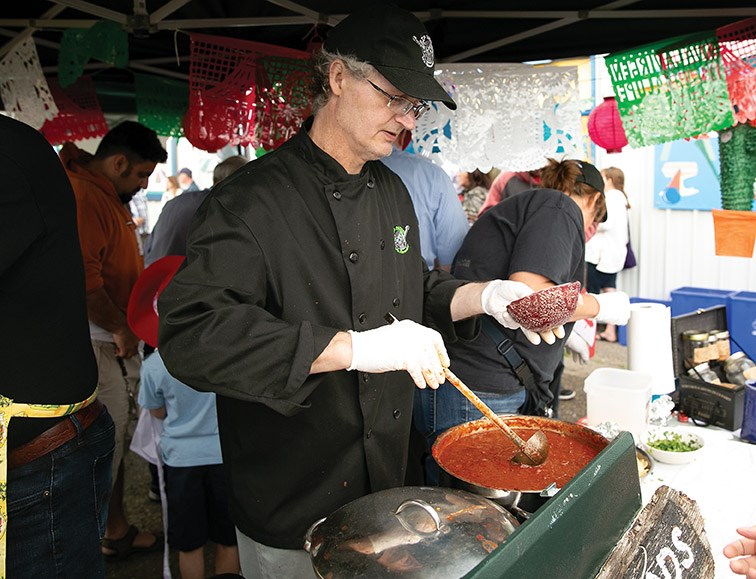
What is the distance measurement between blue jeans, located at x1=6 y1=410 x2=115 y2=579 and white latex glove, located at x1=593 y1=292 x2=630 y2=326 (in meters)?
1.67

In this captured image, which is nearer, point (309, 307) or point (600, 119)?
point (309, 307)

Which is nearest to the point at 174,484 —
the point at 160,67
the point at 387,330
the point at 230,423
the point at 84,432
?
the point at 84,432

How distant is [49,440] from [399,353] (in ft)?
3.01

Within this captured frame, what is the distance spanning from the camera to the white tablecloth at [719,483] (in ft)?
5.67

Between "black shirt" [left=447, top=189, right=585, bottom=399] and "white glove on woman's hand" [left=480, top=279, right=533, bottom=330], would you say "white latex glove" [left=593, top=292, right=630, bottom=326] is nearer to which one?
"black shirt" [left=447, top=189, right=585, bottom=399]

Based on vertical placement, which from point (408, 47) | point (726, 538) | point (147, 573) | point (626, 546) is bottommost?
point (147, 573)

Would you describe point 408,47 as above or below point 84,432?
above

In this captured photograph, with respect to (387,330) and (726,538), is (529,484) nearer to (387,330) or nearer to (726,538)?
(387,330)

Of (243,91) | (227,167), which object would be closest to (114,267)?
(227,167)

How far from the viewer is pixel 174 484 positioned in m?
2.57

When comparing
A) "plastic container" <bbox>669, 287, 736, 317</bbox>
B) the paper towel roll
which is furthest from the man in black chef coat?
"plastic container" <bbox>669, 287, 736, 317</bbox>

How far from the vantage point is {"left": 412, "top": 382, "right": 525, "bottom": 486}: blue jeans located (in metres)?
2.42

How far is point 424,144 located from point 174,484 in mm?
1752

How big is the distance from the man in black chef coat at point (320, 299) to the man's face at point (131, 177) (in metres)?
2.07
